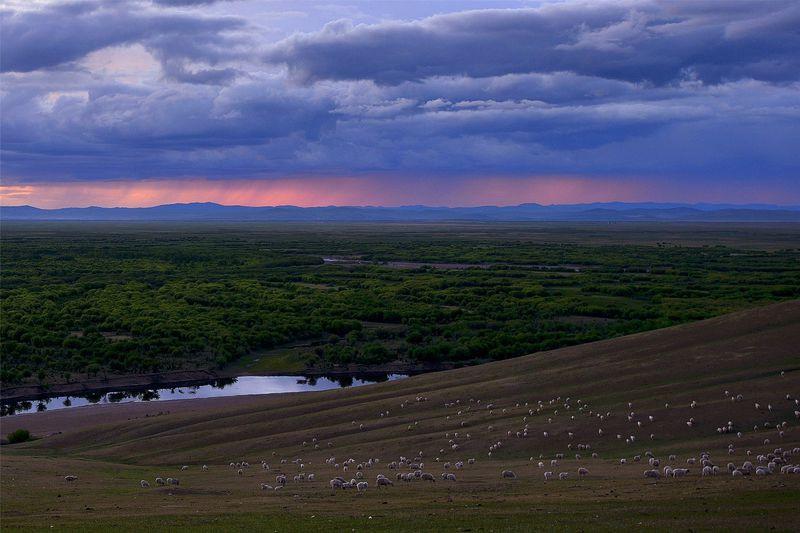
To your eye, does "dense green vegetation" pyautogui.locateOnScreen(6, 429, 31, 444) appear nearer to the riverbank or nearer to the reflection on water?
the reflection on water

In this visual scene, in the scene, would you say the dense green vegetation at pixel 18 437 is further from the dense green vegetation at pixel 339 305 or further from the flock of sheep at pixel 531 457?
the dense green vegetation at pixel 339 305

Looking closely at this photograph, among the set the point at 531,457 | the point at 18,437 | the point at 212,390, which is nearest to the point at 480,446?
the point at 531,457

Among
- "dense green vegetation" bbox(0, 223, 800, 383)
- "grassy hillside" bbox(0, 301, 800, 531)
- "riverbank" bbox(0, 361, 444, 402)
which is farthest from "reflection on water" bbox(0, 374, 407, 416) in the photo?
"grassy hillside" bbox(0, 301, 800, 531)

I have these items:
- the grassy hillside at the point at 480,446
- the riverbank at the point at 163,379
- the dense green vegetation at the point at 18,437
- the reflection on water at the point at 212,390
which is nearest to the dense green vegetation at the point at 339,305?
the riverbank at the point at 163,379

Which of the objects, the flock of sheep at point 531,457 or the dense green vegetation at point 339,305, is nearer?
the flock of sheep at point 531,457

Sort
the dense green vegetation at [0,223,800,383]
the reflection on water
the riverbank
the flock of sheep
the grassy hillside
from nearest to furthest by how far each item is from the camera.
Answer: the grassy hillside, the flock of sheep, the reflection on water, the riverbank, the dense green vegetation at [0,223,800,383]

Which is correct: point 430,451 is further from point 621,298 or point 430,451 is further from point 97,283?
point 97,283

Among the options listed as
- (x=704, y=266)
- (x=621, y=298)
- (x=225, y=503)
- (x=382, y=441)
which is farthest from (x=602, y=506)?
(x=704, y=266)
